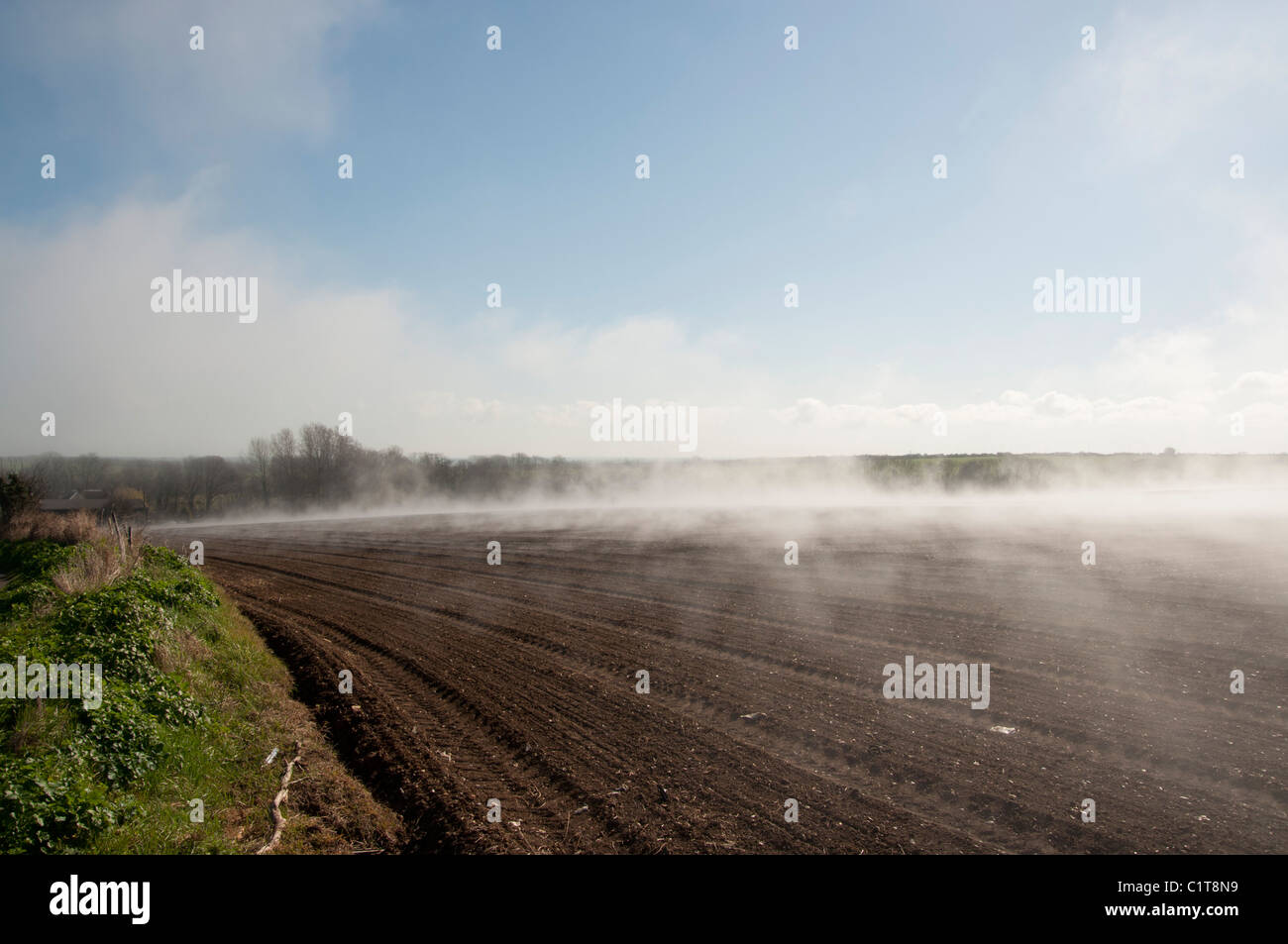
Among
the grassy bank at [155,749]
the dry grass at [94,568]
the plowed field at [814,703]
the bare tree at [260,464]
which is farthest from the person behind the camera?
the bare tree at [260,464]

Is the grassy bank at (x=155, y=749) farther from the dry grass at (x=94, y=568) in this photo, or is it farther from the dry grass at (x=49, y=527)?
the dry grass at (x=49, y=527)

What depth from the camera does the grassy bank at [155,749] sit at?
5.10m

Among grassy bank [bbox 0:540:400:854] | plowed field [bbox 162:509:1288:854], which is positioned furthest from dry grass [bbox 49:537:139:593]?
plowed field [bbox 162:509:1288:854]

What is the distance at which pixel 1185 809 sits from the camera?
18.2ft

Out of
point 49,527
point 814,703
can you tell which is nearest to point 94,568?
point 814,703

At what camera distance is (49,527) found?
27172 millimetres

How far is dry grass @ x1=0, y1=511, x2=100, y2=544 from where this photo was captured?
23.1 meters

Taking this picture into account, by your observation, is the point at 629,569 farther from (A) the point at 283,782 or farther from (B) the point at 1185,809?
(B) the point at 1185,809

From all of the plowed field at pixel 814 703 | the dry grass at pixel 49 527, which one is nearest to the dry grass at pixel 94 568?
the plowed field at pixel 814 703

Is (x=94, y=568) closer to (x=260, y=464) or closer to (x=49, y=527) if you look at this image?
(x=49, y=527)

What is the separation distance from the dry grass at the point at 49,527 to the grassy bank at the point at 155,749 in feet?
52.2
